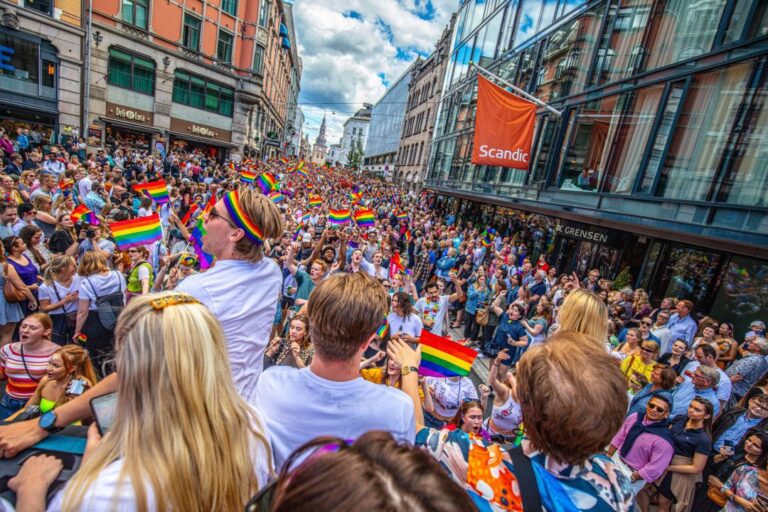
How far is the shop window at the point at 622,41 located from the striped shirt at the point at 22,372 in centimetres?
1352

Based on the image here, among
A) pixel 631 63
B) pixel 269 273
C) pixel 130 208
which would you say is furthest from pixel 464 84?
pixel 269 273

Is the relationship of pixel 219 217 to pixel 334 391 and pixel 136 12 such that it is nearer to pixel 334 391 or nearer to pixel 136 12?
pixel 334 391

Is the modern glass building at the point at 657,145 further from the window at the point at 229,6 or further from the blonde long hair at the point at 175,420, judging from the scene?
the window at the point at 229,6

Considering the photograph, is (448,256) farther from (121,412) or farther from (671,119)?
(121,412)

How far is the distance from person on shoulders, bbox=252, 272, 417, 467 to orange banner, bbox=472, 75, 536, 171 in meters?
9.77

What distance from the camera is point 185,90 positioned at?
2714 cm

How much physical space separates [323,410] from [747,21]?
1084 cm

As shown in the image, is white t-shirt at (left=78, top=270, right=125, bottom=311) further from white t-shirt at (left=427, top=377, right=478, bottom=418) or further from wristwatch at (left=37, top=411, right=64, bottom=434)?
white t-shirt at (left=427, top=377, right=478, bottom=418)

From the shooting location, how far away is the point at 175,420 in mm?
1093

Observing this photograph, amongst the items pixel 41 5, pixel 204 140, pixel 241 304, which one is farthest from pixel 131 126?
pixel 241 304

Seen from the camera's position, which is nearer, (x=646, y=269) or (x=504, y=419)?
(x=504, y=419)

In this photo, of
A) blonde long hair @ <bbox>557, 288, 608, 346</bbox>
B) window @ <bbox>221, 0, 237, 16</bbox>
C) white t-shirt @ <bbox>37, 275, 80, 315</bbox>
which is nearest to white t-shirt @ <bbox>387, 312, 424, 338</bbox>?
blonde long hair @ <bbox>557, 288, 608, 346</bbox>

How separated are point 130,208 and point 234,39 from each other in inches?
1073

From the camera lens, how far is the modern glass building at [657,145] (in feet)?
23.4
